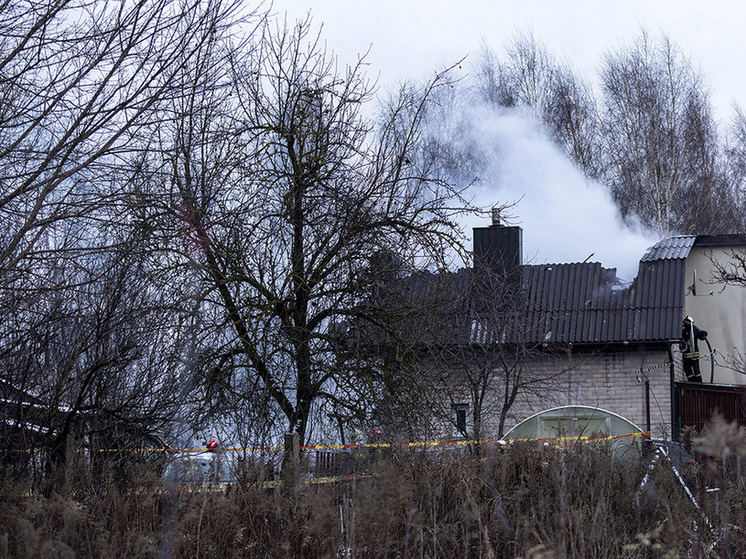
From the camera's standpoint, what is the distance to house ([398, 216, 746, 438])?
54.9 feet

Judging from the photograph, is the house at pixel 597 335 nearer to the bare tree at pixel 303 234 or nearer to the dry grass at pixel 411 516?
the bare tree at pixel 303 234

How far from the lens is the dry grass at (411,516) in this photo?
4.82 meters

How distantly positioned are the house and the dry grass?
30.5 feet

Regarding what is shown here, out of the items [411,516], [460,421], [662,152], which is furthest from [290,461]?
[662,152]

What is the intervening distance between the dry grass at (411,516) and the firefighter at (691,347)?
1338 cm

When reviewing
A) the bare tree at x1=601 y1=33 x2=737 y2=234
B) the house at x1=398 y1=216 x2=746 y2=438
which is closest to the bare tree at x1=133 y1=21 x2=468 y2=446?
the house at x1=398 y1=216 x2=746 y2=438

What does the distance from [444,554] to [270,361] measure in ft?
16.7

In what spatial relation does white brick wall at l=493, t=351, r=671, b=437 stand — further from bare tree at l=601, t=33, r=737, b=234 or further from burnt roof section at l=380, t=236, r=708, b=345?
bare tree at l=601, t=33, r=737, b=234

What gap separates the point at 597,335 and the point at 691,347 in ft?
8.24

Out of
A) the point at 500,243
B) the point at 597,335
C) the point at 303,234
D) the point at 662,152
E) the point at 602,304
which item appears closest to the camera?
the point at 303,234

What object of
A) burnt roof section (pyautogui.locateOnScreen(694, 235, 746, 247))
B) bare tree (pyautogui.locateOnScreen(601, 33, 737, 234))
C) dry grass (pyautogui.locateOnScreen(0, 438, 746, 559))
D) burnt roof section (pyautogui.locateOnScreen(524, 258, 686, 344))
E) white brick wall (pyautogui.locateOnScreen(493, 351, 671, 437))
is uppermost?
bare tree (pyautogui.locateOnScreen(601, 33, 737, 234))

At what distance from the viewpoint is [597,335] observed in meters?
18.7

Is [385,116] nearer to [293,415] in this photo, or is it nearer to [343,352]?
[343,352]

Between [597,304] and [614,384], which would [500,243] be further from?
[614,384]
